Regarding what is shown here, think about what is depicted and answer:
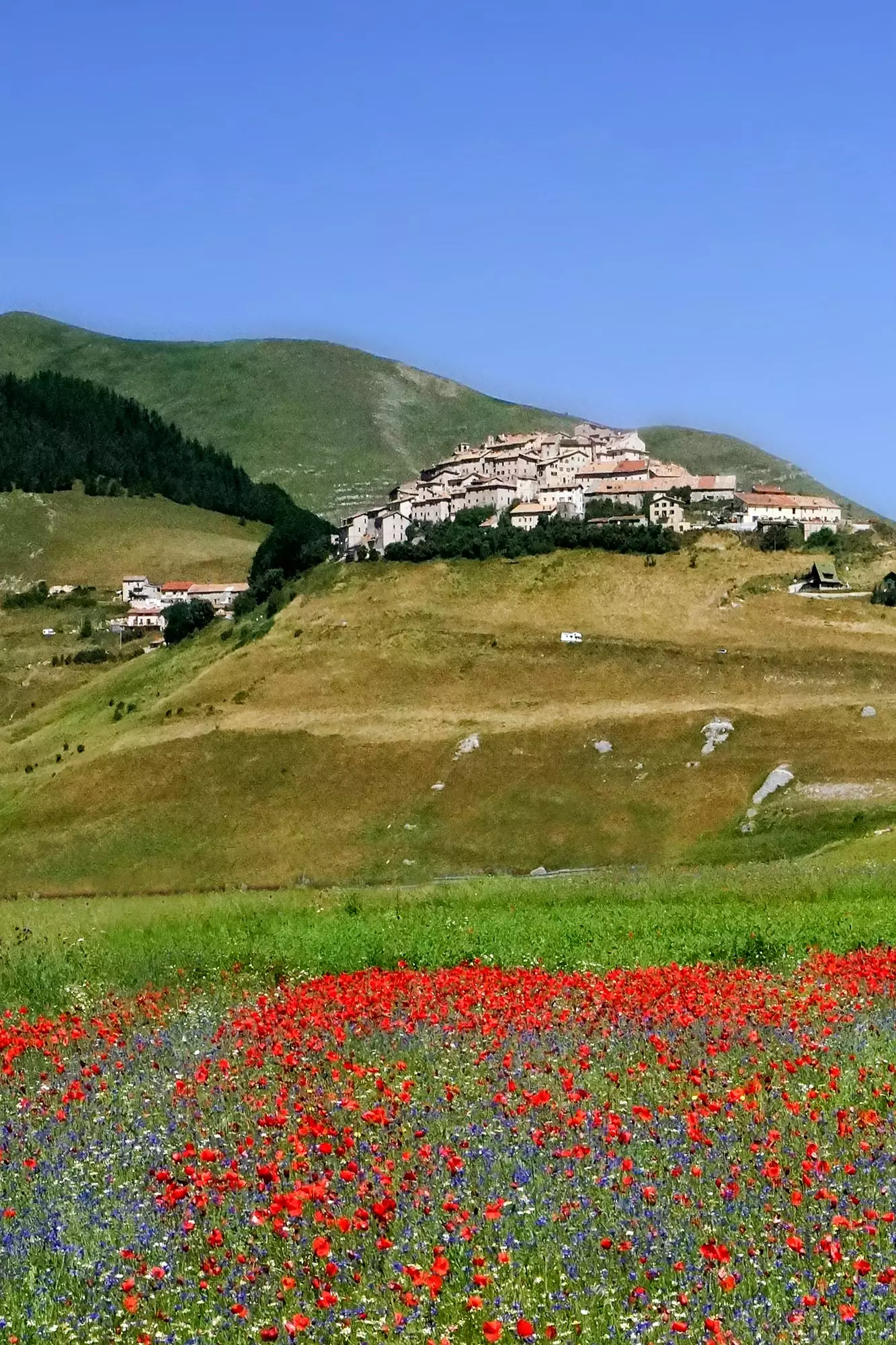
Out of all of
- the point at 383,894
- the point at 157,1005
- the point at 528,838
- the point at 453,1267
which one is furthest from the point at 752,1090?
the point at 528,838

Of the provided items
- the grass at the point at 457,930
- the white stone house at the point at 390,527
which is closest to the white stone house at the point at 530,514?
the white stone house at the point at 390,527

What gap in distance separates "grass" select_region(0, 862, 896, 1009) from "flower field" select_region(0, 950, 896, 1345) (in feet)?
21.2

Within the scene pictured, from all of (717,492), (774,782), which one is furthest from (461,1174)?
(717,492)

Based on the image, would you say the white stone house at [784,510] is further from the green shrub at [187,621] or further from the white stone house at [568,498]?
the green shrub at [187,621]

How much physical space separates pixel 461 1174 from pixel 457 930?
58.7 ft

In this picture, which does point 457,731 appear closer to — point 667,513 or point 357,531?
point 667,513


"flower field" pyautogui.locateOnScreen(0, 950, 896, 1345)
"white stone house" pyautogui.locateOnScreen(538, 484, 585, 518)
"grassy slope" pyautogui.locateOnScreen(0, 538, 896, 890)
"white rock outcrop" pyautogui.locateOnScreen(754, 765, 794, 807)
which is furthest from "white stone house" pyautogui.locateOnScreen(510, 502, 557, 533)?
"flower field" pyautogui.locateOnScreen(0, 950, 896, 1345)

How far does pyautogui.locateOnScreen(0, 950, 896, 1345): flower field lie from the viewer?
9086 millimetres

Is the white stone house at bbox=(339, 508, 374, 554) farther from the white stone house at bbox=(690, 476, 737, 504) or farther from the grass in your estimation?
the grass

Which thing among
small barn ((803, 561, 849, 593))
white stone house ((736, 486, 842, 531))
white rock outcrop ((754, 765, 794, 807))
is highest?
white stone house ((736, 486, 842, 531))

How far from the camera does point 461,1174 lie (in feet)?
37.3

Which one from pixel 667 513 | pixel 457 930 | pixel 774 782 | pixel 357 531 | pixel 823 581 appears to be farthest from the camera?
pixel 357 531

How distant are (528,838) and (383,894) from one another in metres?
46.7

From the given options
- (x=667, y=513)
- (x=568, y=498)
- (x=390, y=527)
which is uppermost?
(x=568, y=498)
